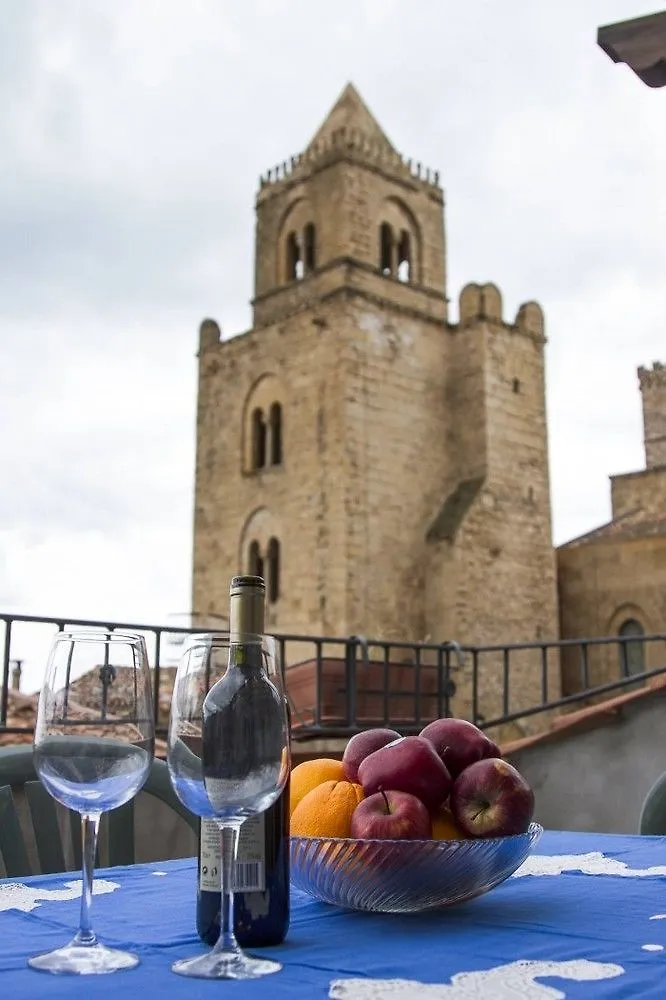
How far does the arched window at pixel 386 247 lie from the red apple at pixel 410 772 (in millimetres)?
21187

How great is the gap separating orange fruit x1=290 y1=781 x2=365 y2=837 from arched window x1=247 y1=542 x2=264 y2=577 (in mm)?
19322

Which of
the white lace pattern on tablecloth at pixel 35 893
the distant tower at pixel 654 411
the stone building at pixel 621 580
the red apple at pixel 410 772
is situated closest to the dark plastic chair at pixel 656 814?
the red apple at pixel 410 772

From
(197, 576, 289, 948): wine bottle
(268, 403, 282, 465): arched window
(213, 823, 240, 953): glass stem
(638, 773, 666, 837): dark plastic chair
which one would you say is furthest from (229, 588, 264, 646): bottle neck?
→ (268, 403, 282, 465): arched window

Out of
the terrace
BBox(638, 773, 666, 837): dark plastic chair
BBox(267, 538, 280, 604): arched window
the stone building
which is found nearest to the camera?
BBox(638, 773, 666, 837): dark plastic chair

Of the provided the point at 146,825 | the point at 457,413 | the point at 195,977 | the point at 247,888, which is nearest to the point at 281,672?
the point at 247,888

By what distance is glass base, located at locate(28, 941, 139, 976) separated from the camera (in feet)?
3.47

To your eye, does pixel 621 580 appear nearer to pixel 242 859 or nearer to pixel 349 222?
pixel 349 222

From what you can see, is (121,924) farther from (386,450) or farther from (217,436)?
(217,436)

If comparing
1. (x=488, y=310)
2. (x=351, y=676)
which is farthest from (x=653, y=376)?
(x=351, y=676)

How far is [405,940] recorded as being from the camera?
122 centimetres

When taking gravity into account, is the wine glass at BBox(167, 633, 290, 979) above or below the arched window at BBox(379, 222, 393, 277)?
below

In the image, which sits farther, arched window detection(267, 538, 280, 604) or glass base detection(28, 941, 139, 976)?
arched window detection(267, 538, 280, 604)

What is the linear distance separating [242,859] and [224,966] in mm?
157

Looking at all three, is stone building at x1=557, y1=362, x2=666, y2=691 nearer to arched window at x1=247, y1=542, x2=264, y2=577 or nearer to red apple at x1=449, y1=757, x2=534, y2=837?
arched window at x1=247, y1=542, x2=264, y2=577
